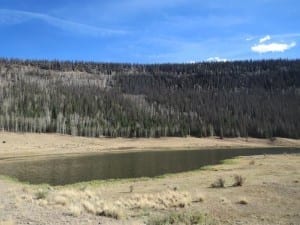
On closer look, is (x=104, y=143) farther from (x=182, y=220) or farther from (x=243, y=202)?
(x=182, y=220)

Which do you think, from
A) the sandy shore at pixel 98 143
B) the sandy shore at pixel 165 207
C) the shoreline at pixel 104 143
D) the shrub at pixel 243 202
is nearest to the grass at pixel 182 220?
the sandy shore at pixel 165 207

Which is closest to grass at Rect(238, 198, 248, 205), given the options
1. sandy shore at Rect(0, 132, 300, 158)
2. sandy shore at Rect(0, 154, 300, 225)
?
sandy shore at Rect(0, 154, 300, 225)

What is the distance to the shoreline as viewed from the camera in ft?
395

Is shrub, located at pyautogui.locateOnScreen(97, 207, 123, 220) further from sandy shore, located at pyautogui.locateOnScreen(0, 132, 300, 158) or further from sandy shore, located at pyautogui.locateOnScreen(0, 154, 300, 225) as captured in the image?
sandy shore, located at pyautogui.locateOnScreen(0, 132, 300, 158)

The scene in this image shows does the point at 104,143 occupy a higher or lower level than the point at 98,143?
lower

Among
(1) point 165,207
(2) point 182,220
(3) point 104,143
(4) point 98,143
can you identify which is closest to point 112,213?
(2) point 182,220

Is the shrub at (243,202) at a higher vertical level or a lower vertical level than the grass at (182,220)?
lower

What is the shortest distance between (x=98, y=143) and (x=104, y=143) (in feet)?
7.68

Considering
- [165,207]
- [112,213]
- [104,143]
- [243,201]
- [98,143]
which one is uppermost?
[112,213]

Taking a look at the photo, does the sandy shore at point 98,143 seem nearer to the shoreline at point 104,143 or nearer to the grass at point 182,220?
the shoreline at point 104,143

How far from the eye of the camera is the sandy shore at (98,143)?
121 m

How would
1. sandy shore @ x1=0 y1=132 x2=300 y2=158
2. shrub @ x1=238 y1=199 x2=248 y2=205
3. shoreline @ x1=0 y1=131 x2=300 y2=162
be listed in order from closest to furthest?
shrub @ x1=238 y1=199 x2=248 y2=205 < shoreline @ x1=0 y1=131 x2=300 y2=162 < sandy shore @ x1=0 y1=132 x2=300 y2=158

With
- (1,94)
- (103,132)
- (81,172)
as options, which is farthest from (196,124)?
(81,172)

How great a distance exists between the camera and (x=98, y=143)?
145m
